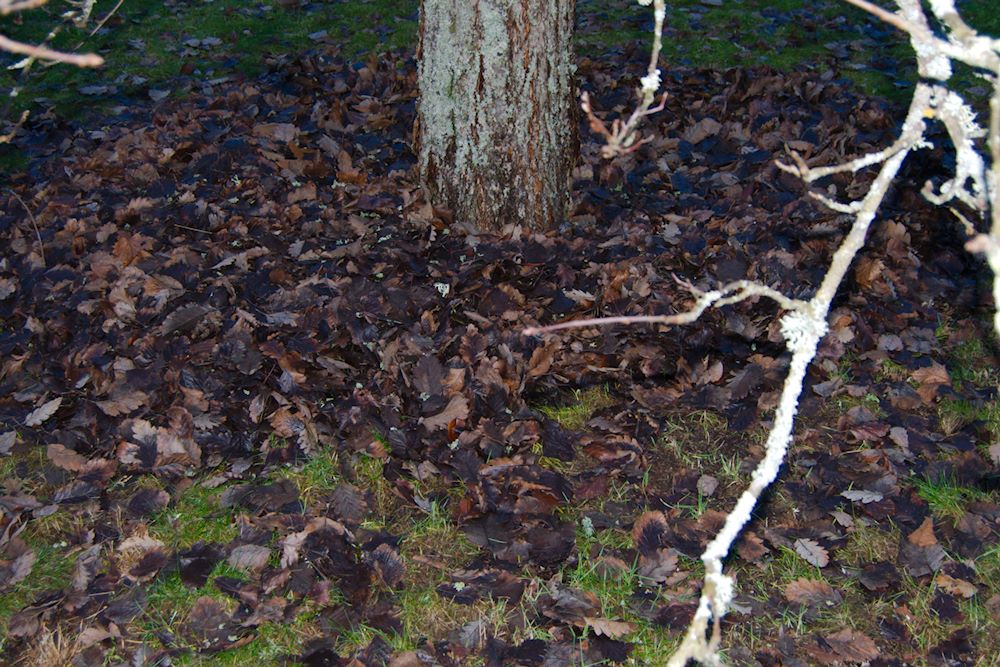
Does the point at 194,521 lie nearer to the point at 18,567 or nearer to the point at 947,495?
the point at 18,567

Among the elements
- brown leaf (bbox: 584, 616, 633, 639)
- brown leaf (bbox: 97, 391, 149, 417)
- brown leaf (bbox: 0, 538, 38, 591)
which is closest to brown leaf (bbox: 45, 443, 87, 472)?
brown leaf (bbox: 97, 391, 149, 417)

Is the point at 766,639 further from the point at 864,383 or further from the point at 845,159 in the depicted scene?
the point at 845,159

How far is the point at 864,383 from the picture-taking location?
367 centimetres

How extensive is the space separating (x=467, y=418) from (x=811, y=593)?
1355 mm

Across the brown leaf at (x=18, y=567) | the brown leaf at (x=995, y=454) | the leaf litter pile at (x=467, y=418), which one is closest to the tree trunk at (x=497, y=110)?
the leaf litter pile at (x=467, y=418)

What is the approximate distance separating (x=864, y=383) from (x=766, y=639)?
1.38m

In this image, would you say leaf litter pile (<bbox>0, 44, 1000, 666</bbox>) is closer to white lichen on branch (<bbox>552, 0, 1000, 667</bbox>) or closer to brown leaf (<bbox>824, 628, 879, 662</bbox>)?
brown leaf (<bbox>824, 628, 879, 662</bbox>)

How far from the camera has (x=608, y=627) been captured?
108 inches

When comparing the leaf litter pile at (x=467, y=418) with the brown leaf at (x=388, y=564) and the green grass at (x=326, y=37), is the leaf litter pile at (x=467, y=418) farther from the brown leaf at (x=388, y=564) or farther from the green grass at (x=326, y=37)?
the green grass at (x=326, y=37)

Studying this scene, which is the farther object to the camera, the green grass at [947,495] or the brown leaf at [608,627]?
the green grass at [947,495]

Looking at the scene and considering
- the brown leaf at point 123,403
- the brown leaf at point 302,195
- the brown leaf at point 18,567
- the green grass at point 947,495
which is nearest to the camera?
the brown leaf at point 18,567

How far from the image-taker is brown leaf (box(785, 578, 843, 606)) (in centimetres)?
282

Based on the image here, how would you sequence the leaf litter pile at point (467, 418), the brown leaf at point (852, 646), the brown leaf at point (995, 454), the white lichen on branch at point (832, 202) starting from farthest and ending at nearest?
the brown leaf at point (995, 454)
the leaf litter pile at point (467, 418)
the brown leaf at point (852, 646)
the white lichen on branch at point (832, 202)

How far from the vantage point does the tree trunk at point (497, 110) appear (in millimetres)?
4137
